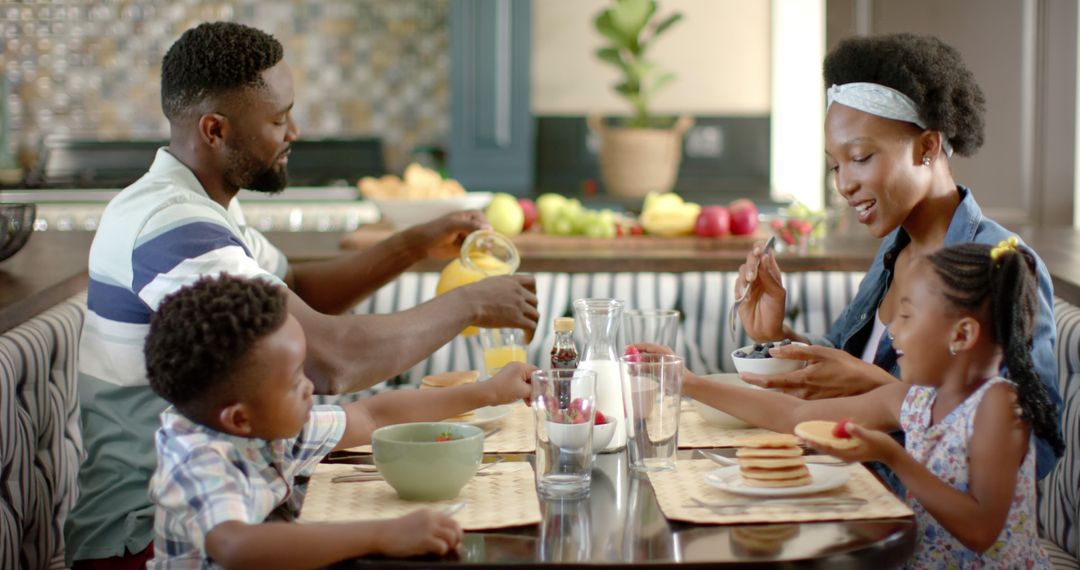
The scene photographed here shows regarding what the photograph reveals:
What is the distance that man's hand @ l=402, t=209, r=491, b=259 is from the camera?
2.51 m

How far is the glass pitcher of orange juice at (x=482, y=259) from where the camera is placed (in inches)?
90.7

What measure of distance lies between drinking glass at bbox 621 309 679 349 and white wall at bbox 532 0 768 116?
11.8 feet

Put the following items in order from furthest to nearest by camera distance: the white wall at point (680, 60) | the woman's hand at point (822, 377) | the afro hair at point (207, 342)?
the white wall at point (680, 60) → the woman's hand at point (822, 377) → the afro hair at point (207, 342)

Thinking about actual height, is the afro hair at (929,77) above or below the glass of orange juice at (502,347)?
above

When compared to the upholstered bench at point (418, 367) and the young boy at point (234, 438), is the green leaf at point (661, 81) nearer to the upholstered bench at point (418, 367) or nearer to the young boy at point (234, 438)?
the upholstered bench at point (418, 367)

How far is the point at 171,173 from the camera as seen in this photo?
6.32 feet

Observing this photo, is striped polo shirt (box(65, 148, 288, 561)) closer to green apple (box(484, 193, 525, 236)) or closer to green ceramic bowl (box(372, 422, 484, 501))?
green ceramic bowl (box(372, 422, 484, 501))

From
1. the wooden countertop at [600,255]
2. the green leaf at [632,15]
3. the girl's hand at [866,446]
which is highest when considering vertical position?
the green leaf at [632,15]

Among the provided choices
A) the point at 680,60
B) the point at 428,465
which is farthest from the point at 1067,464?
the point at 680,60

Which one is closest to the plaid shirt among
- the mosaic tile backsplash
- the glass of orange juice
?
the glass of orange juice

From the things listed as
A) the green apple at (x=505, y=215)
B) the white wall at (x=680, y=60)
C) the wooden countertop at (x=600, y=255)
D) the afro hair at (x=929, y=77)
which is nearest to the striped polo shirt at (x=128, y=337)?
the wooden countertop at (x=600, y=255)

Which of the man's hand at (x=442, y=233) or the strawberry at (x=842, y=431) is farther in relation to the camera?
the man's hand at (x=442, y=233)

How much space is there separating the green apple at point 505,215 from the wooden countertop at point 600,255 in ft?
0.12

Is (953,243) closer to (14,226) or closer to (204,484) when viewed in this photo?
(204,484)
